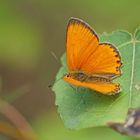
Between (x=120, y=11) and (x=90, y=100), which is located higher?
(x=120, y=11)

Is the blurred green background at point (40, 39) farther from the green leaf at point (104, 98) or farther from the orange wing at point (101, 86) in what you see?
the orange wing at point (101, 86)

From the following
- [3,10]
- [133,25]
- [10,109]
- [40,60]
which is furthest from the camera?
[40,60]

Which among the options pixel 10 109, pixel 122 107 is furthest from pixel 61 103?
pixel 10 109

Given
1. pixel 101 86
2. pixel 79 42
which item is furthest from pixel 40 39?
pixel 101 86

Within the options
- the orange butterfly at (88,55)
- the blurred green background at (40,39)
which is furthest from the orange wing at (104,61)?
the blurred green background at (40,39)

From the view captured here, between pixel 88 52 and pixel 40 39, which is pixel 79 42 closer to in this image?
pixel 88 52

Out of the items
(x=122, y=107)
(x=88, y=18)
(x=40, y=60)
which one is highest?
(x=88, y=18)

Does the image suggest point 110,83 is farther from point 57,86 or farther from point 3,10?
point 3,10
